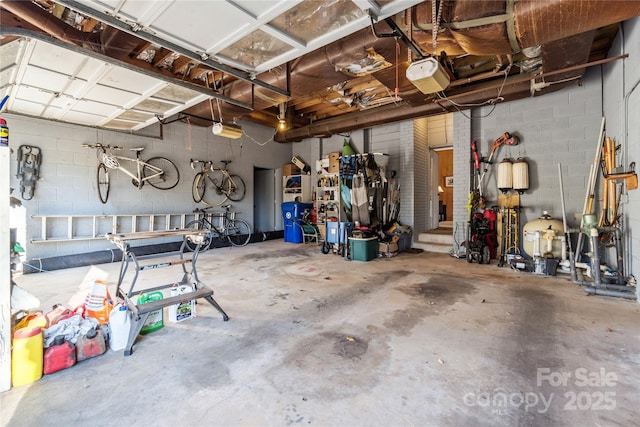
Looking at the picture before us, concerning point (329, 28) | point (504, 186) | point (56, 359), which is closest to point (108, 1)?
point (329, 28)

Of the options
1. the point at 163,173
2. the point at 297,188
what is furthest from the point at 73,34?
the point at 297,188

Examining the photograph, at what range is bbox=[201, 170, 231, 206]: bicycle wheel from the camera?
732cm

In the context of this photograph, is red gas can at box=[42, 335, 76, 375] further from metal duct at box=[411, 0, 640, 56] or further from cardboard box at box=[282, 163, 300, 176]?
cardboard box at box=[282, 163, 300, 176]

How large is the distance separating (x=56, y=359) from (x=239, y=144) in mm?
6860

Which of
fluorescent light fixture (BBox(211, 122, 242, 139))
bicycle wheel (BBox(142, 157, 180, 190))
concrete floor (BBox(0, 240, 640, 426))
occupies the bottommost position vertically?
concrete floor (BBox(0, 240, 640, 426))

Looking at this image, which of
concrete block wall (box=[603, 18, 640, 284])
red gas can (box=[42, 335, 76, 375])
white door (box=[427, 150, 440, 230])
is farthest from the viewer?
white door (box=[427, 150, 440, 230])

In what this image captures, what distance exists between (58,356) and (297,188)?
7.25 metres

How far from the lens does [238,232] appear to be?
7855mm

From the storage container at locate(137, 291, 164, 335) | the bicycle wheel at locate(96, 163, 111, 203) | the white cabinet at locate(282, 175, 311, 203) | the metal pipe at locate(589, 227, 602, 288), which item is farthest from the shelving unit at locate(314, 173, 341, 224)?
the storage container at locate(137, 291, 164, 335)

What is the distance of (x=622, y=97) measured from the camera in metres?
3.72

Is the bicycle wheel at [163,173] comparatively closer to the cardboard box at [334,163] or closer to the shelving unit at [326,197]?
the shelving unit at [326,197]

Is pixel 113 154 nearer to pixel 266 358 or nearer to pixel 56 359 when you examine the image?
pixel 56 359

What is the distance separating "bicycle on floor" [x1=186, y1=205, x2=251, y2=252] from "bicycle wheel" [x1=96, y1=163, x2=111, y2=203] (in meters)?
1.76

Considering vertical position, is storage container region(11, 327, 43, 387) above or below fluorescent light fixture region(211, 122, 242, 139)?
below
